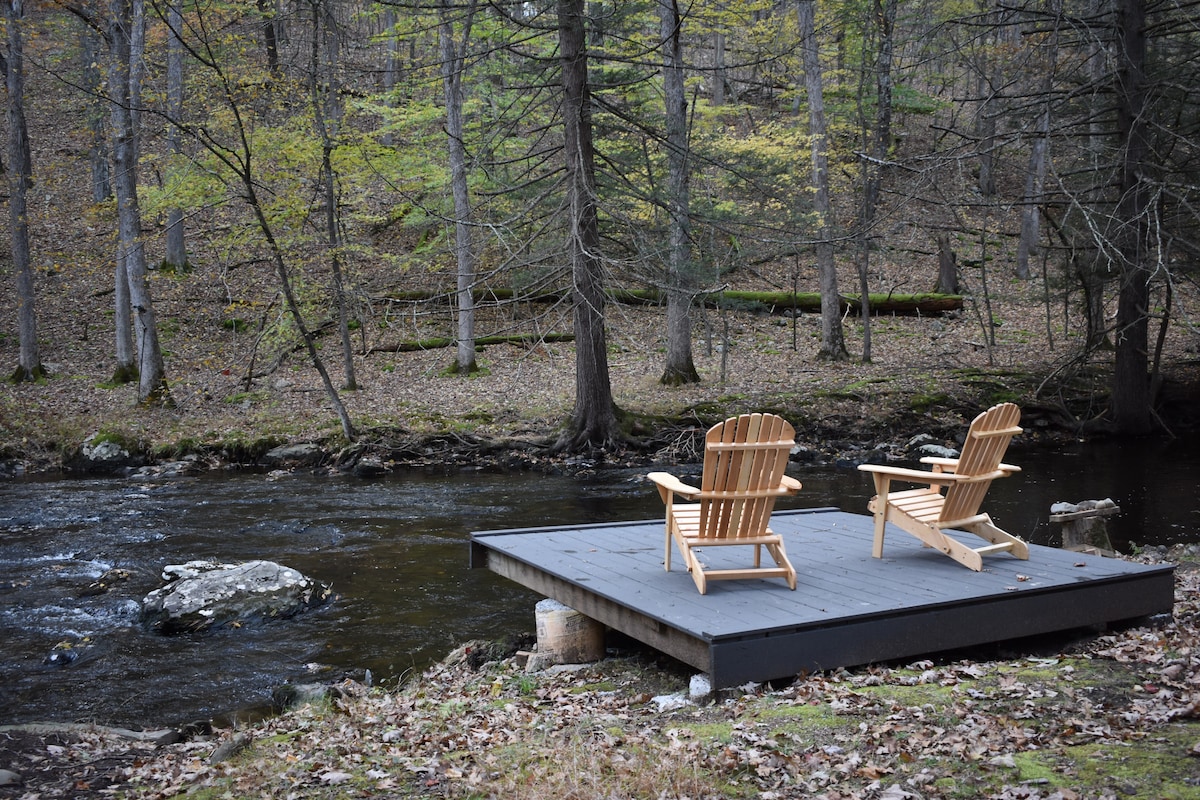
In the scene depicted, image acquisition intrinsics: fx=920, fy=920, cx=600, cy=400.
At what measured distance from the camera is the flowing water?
6.73 meters

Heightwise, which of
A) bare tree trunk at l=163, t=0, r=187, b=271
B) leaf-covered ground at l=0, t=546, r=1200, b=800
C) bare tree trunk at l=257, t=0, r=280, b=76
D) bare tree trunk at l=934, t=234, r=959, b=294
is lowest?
leaf-covered ground at l=0, t=546, r=1200, b=800

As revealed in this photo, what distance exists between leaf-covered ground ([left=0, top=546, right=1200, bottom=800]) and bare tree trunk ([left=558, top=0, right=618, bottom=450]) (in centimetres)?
765

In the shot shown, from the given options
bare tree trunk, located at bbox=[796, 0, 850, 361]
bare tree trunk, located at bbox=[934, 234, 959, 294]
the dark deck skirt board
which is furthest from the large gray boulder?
bare tree trunk, located at bbox=[934, 234, 959, 294]

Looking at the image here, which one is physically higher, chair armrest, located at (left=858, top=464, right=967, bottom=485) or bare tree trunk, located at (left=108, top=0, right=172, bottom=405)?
bare tree trunk, located at (left=108, top=0, right=172, bottom=405)

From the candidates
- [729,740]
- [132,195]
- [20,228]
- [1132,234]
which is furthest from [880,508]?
[20,228]

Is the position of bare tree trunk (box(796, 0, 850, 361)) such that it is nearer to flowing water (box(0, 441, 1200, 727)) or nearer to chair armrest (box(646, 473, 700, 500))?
flowing water (box(0, 441, 1200, 727))

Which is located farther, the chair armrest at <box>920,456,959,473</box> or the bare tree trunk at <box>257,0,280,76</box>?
the bare tree trunk at <box>257,0,280,76</box>

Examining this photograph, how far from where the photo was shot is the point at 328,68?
52.9 ft

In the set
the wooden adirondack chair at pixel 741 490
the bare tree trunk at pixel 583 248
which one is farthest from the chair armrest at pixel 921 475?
the bare tree trunk at pixel 583 248

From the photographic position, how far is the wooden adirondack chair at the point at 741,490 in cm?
589

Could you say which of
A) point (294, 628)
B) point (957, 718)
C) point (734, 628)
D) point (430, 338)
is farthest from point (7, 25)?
point (957, 718)

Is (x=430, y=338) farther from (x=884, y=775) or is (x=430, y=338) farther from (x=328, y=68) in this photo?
(x=884, y=775)

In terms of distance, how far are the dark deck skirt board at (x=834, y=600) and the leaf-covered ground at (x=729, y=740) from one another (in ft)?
0.58

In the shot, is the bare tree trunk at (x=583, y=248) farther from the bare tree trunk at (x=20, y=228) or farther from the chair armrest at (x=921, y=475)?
the bare tree trunk at (x=20, y=228)
